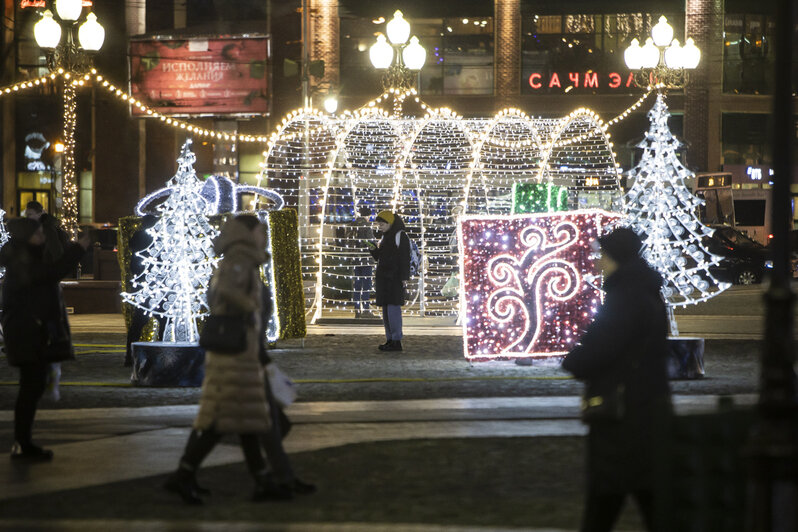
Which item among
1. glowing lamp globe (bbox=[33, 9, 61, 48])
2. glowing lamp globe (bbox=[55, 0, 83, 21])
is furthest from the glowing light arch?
glowing lamp globe (bbox=[33, 9, 61, 48])

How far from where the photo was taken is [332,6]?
43.8 metres

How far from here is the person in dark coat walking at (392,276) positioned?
15.6 metres

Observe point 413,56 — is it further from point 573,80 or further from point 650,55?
point 573,80

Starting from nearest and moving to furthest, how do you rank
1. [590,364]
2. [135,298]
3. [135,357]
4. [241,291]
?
[590,364] < [241,291] < [135,357] < [135,298]

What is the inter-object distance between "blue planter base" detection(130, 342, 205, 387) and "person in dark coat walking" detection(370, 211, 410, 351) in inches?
148

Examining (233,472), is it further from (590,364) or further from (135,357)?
(135,357)

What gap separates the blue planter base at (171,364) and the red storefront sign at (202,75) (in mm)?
19336

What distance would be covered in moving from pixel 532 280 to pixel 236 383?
7138 millimetres

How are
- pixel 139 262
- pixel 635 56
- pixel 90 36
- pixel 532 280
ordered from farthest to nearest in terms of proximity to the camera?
pixel 635 56 < pixel 90 36 < pixel 139 262 < pixel 532 280

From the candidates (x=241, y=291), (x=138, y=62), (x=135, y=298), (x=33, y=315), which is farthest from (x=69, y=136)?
(x=241, y=291)

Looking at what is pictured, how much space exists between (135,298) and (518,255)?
4.27 metres

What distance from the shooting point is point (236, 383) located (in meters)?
6.76

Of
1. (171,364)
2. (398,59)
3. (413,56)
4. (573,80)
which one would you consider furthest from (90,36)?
(573,80)

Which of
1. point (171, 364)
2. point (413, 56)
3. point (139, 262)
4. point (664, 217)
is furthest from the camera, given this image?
point (413, 56)
